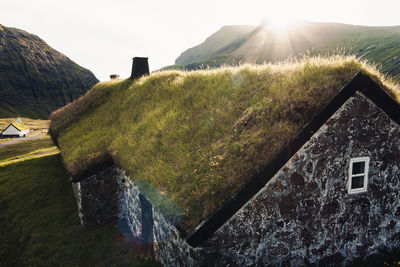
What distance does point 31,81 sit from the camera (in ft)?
540

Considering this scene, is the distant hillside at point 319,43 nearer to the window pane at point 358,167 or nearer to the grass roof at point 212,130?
the grass roof at point 212,130

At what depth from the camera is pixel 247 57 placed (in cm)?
16475

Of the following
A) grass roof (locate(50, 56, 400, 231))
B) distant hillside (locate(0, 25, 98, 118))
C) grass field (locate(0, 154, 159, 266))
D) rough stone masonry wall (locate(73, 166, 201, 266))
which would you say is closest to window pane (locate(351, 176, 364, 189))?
grass roof (locate(50, 56, 400, 231))

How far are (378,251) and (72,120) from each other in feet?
66.5

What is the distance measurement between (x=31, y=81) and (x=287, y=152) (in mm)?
207011

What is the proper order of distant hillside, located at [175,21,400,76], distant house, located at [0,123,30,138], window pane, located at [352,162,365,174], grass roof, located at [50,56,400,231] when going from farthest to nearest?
distant hillside, located at [175,21,400,76], distant house, located at [0,123,30,138], window pane, located at [352,162,365,174], grass roof, located at [50,56,400,231]

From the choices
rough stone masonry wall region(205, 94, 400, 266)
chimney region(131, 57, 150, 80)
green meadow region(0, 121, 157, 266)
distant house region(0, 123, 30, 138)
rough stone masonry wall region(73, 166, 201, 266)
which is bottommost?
distant house region(0, 123, 30, 138)

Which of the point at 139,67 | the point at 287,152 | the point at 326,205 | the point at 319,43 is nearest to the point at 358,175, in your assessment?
the point at 326,205

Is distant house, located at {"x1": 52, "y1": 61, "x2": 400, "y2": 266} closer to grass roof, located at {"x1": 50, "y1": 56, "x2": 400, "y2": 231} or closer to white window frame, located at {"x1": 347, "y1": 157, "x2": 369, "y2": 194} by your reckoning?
white window frame, located at {"x1": 347, "y1": 157, "x2": 369, "y2": 194}

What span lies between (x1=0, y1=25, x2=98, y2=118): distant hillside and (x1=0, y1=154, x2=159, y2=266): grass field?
500ft

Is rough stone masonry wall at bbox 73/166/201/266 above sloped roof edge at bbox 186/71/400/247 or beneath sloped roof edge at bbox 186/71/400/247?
beneath

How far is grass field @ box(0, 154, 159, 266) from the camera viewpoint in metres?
9.44

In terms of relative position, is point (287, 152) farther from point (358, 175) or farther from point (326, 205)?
point (358, 175)

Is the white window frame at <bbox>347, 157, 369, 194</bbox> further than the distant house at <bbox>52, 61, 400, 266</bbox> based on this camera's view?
Yes
